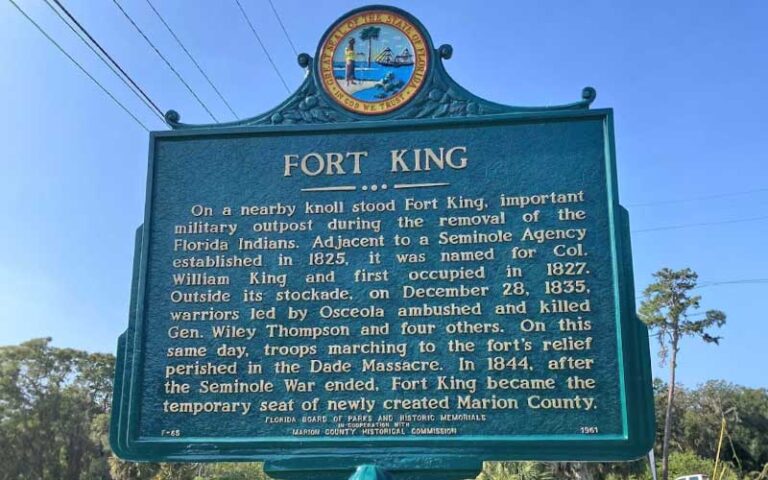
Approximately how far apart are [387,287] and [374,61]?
208 centimetres

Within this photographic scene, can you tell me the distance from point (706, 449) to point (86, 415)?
38177 millimetres

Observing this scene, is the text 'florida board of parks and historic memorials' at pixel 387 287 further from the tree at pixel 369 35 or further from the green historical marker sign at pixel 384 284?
the tree at pixel 369 35

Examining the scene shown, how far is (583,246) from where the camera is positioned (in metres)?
5.76

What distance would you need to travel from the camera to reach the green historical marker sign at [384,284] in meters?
5.46

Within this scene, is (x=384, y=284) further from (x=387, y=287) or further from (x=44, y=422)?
(x=44, y=422)

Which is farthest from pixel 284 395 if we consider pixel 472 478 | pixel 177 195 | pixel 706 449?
pixel 706 449

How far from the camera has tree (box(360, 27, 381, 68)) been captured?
648 cm

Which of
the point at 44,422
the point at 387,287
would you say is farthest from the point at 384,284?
→ the point at 44,422

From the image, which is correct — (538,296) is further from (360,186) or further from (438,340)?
(360,186)

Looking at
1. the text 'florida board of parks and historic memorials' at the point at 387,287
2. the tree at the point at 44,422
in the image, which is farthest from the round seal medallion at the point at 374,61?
the tree at the point at 44,422

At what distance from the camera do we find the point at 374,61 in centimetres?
649

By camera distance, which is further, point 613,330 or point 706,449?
point 706,449

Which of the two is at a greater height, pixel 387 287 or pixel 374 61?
pixel 374 61

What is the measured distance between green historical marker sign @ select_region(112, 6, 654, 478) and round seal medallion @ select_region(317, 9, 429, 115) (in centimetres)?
2
